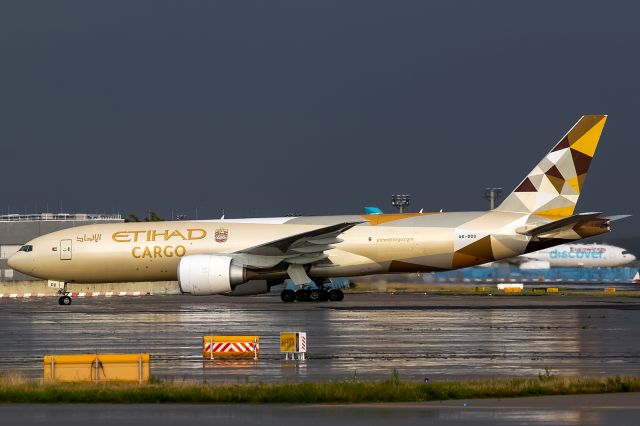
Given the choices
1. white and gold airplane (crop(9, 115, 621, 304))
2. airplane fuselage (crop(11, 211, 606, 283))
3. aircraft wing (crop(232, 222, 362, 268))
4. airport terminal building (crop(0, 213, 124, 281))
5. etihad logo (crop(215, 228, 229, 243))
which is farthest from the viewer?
airport terminal building (crop(0, 213, 124, 281))

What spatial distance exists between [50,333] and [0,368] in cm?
891

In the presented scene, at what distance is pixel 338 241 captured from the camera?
146 ft

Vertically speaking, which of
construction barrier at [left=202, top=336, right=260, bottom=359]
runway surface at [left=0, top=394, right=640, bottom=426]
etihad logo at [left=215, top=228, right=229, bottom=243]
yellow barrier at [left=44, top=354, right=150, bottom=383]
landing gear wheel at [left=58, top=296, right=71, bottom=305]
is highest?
etihad logo at [left=215, top=228, right=229, bottom=243]

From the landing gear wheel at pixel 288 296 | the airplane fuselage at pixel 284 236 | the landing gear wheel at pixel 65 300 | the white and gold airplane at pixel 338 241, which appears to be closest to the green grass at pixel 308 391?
the white and gold airplane at pixel 338 241

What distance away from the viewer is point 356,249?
44562 millimetres

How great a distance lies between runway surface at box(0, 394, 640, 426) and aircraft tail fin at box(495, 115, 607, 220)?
2982 cm

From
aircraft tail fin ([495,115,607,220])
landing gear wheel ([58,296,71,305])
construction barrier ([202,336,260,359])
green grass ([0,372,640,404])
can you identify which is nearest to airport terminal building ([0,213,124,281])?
landing gear wheel ([58,296,71,305])

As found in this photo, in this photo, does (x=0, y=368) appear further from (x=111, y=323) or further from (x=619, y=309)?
(x=619, y=309)

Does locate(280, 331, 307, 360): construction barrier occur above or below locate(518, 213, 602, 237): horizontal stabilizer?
below

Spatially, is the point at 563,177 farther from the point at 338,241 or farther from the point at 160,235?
the point at 160,235

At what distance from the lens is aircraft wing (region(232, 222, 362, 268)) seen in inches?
1688

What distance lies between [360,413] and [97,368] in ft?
18.3

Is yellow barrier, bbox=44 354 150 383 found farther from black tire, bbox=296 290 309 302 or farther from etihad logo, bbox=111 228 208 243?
black tire, bbox=296 290 309 302

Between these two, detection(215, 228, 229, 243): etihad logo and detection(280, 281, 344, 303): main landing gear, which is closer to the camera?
detection(215, 228, 229, 243): etihad logo
